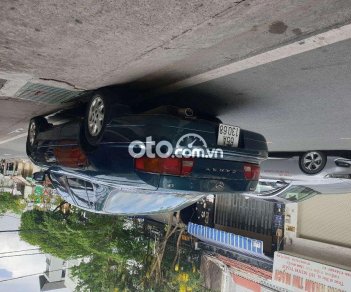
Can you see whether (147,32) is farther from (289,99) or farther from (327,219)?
(327,219)

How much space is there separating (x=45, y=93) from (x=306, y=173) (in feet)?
20.6

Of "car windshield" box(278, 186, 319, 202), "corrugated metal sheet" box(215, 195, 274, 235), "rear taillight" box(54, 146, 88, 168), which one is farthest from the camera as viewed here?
"corrugated metal sheet" box(215, 195, 274, 235)

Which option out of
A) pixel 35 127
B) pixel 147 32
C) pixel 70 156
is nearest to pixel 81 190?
pixel 70 156

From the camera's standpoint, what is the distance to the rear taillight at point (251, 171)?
17.3 ft

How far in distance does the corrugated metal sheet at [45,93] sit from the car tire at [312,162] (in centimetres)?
563

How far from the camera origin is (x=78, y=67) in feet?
15.6

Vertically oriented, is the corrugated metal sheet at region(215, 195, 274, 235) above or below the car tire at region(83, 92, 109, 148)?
below

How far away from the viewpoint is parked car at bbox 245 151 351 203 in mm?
7984

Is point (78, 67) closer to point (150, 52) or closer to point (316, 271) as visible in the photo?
point (150, 52)

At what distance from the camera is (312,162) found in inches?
329

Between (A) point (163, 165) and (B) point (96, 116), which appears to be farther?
(B) point (96, 116)

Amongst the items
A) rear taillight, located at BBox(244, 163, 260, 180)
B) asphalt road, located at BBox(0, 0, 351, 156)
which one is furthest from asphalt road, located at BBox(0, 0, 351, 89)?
rear taillight, located at BBox(244, 163, 260, 180)

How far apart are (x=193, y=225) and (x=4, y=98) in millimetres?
11179

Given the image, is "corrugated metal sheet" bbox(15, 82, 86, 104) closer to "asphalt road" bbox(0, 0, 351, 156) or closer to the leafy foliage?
"asphalt road" bbox(0, 0, 351, 156)
